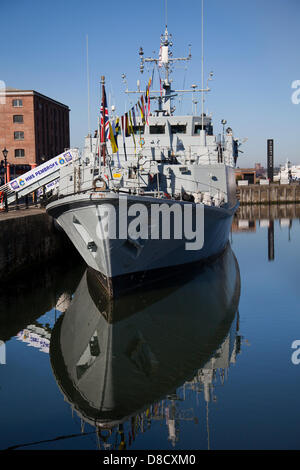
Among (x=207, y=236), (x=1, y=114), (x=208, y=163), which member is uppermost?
(x=1, y=114)

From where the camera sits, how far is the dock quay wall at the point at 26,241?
1334 cm

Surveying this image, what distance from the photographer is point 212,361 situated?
25.2ft

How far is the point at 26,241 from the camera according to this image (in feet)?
49.4

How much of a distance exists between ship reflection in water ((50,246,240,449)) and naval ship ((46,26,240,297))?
0.88 m

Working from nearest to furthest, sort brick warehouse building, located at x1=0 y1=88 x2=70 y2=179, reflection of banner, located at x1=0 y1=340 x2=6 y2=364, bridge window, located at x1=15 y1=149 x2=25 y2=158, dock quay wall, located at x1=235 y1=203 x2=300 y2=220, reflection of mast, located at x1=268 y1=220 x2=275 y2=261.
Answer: reflection of banner, located at x1=0 y1=340 x2=6 y2=364, reflection of mast, located at x1=268 y1=220 x2=275 y2=261, dock quay wall, located at x1=235 y1=203 x2=300 y2=220, brick warehouse building, located at x1=0 y1=88 x2=70 y2=179, bridge window, located at x1=15 y1=149 x2=25 y2=158

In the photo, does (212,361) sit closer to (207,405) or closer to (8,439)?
(207,405)

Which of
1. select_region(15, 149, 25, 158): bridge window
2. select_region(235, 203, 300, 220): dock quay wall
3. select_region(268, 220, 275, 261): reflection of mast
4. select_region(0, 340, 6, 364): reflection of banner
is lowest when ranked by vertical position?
select_region(0, 340, 6, 364): reflection of banner

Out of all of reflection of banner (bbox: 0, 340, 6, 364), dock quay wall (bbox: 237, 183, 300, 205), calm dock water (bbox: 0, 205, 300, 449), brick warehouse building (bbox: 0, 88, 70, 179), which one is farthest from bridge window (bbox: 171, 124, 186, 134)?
dock quay wall (bbox: 237, 183, 300, 205)

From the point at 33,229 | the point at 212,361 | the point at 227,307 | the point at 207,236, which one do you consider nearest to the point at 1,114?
the point at 33,229

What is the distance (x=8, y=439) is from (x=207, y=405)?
8.47ft

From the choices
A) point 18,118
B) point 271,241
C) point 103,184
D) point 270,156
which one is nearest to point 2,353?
point 103,184

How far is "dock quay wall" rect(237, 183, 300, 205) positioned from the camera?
4762 cm

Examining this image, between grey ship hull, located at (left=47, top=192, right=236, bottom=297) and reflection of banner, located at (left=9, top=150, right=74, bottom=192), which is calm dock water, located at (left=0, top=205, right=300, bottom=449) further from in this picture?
reflection of banner, located at (left=9, top=150, right=74, bottom=192)

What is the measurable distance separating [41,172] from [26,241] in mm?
4223
